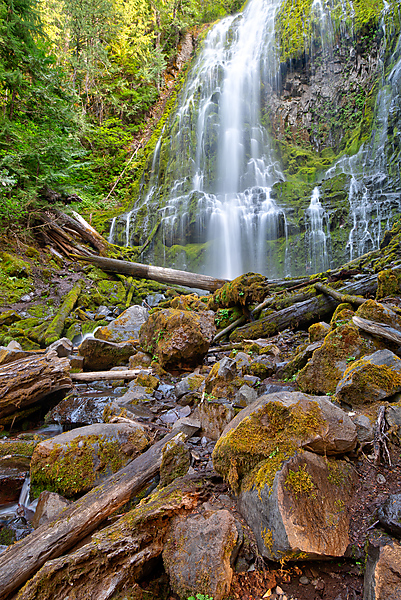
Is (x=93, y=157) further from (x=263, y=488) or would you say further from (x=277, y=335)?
(x=263, y=488)

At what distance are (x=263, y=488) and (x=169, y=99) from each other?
28359 mm

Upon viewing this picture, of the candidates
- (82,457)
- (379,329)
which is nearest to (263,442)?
(82,457)

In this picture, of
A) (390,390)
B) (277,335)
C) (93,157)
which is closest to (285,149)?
(93,157)

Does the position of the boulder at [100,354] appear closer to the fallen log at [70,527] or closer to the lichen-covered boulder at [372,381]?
the fallen log at [70,527]

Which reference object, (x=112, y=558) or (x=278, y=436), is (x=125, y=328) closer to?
(x=278, y=436)

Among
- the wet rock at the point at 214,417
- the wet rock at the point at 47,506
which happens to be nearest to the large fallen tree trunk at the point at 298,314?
the wet rock at the point at 214,417

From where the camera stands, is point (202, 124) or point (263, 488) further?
point (202, 124)

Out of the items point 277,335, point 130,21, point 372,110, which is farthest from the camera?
point 130,21

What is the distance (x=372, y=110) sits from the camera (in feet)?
50.3

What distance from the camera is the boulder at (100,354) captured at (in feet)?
18.5

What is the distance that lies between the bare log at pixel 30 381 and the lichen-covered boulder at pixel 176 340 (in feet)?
5.35

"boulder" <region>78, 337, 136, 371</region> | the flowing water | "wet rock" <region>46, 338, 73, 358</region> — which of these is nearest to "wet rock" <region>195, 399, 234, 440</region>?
"boulder" <region>78, 337, 136, 371</region>

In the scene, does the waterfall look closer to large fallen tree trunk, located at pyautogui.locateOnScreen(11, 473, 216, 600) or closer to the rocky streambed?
the rocky streambed

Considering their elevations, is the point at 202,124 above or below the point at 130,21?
below
